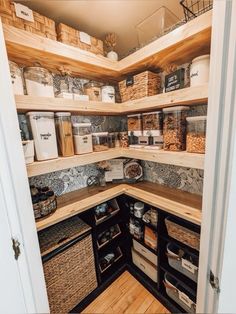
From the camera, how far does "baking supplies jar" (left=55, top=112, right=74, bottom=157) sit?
1.06 metres

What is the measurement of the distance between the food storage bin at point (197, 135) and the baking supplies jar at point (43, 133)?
0.84 metres

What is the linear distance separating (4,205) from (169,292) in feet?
4.67

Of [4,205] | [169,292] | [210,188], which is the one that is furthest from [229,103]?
[169,292]

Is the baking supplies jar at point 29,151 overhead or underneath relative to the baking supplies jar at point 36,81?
underneath

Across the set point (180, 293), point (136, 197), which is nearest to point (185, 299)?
point (180, 293)

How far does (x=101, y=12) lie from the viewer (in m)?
1.01

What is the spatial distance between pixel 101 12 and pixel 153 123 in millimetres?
783

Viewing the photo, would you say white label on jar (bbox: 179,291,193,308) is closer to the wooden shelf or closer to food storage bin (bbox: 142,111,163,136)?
food storage bin (bbox: 142,111,163,136)

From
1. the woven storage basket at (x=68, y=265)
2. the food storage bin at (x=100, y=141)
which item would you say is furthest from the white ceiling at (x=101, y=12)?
the woven storage basket at (x=68, y=265)

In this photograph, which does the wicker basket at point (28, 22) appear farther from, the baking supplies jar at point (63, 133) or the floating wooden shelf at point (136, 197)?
the floating wooden shelf at point (136, 197)

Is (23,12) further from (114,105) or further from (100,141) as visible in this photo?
(100,141)

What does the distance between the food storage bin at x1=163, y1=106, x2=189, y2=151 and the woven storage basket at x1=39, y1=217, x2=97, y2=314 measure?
0.89m

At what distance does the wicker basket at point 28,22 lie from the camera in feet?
2.60

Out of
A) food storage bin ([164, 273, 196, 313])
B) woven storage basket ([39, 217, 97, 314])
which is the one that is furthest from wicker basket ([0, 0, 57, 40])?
food storage bin ([164, 273, 196, 313])
